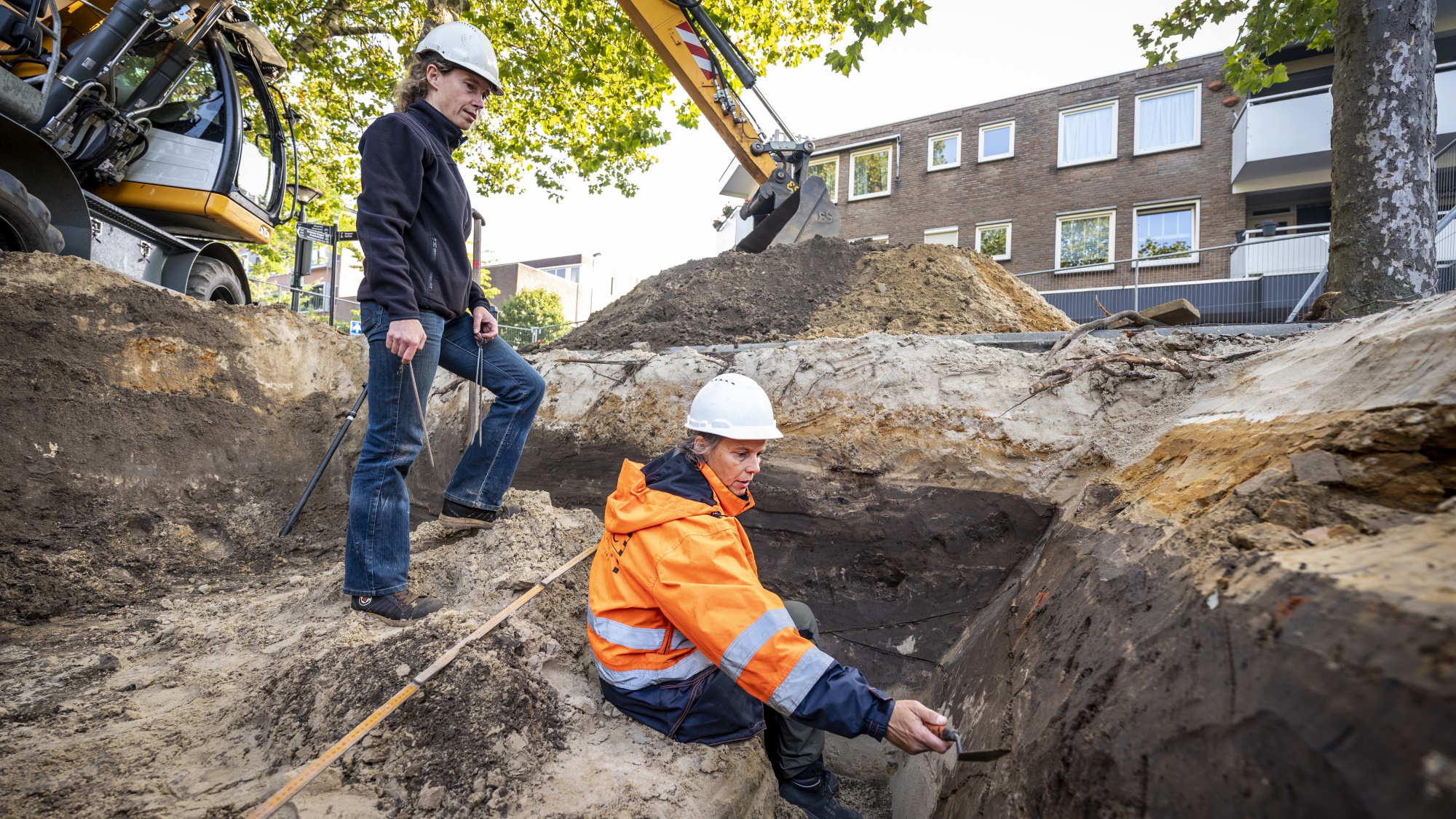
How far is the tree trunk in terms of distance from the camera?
417 cm

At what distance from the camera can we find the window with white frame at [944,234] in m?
17.9

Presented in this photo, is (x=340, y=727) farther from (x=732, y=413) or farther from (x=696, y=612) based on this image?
(x=732, y=413)

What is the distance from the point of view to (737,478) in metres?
2.22

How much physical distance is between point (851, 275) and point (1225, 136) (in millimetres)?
13659

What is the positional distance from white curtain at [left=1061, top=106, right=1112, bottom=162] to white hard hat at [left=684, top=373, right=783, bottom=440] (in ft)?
56.7

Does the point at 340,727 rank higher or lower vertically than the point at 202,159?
lower

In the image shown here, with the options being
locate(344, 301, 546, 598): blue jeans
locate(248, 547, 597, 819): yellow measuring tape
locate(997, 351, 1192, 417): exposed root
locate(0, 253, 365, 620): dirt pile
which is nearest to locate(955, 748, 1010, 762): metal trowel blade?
locate(248, 547, 597, 819): yellow measuring tape

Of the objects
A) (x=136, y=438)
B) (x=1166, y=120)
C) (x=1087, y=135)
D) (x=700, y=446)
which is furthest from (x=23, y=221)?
(x=1166, y=120)

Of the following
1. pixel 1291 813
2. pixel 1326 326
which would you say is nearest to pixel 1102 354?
pixel 1326 326

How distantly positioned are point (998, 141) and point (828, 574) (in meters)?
17.4

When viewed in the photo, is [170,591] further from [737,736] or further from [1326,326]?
[1326,326]

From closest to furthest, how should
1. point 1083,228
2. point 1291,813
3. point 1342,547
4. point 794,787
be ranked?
point 1291,813 → point 1342,547 → point 794,787 → point 1083,228

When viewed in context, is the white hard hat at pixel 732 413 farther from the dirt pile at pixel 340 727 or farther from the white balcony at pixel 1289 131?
the white balcony at pixel 1289 131

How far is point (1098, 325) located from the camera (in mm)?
3367
